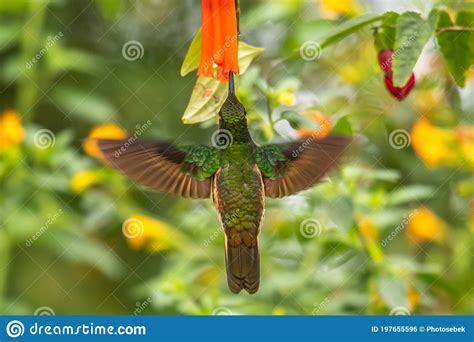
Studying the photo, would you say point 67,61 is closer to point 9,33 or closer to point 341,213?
point 9,33

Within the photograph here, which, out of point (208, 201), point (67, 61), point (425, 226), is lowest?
point (425, 226)

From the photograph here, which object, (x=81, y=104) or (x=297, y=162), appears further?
(x=81, y=104)

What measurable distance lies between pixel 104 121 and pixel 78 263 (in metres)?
0.37

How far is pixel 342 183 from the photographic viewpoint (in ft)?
5.21

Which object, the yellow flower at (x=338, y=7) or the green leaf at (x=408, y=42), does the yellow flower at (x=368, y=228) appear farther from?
the green leaf at (x=408, y=42)

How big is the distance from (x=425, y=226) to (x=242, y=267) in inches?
43.0

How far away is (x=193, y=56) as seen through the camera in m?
0.92

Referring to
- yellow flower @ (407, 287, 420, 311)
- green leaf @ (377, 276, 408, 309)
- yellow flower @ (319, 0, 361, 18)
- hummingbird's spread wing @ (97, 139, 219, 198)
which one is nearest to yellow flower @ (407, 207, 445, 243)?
yellow flower @ (407, 287, 420, 311)

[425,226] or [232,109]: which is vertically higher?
[232,109]

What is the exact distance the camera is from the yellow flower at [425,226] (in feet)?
6.25

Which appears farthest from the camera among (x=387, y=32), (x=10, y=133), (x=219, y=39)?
(x=10, y=133)

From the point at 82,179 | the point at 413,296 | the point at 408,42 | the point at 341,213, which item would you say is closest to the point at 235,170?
the point at 408,42

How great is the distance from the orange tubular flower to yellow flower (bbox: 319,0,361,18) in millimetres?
1050

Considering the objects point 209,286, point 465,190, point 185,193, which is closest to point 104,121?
point 209,286
